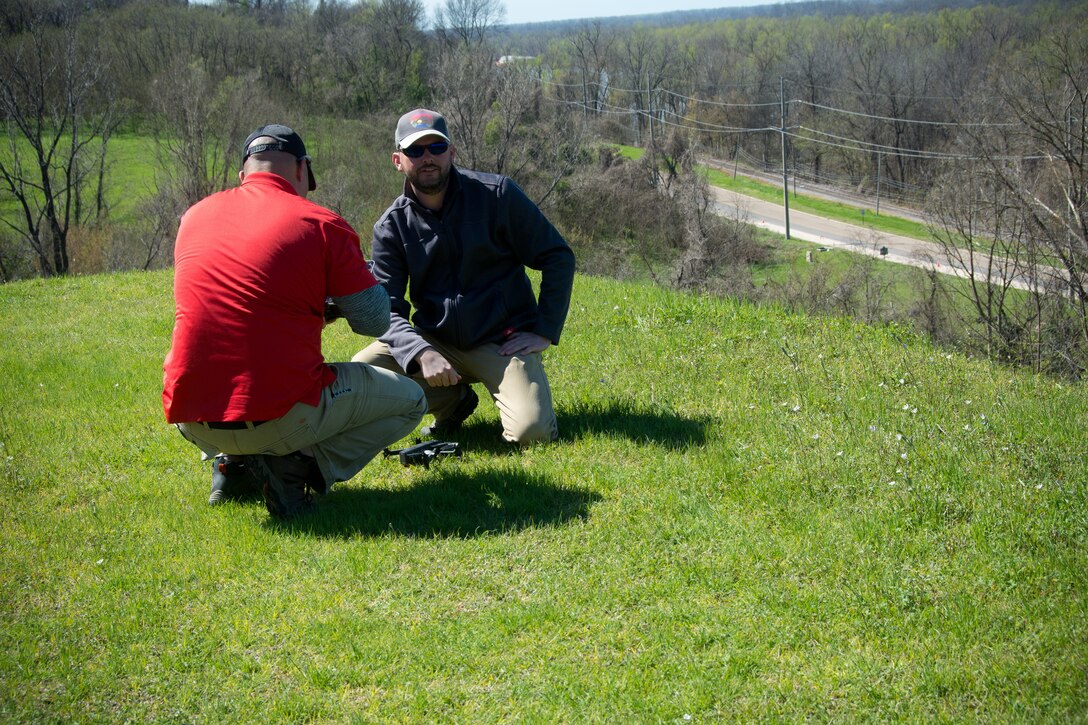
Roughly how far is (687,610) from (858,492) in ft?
4.25

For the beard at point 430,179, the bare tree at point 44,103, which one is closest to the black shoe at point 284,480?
the beard at point 430,179

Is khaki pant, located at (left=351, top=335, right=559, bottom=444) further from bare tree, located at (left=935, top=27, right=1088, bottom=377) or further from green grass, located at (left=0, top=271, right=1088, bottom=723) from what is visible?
bare tree, located at (left=935, top=27, right=1088, bottom=377)

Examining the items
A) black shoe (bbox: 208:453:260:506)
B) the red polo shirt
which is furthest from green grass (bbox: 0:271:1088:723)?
the red polo shirt

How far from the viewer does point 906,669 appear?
9.86 feet

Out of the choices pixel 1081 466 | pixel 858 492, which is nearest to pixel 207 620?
pixel 858 492

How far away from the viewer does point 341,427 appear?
4.59 meters

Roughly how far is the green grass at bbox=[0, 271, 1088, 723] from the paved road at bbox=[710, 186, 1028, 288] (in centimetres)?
3876

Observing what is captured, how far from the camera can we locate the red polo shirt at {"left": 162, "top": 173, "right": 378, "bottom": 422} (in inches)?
160

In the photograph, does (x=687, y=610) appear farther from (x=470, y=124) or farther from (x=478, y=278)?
(x=470, y=124)

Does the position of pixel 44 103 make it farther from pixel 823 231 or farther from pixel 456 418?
pixel 823 231

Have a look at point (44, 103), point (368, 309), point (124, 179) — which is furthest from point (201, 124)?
point (368, 309)

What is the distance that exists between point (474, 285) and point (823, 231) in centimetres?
5157

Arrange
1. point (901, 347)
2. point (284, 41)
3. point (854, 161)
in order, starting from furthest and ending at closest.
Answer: point (854, 161)
point (284, 41)
point (901, 347)

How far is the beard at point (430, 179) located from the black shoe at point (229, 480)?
1864 millimetres
